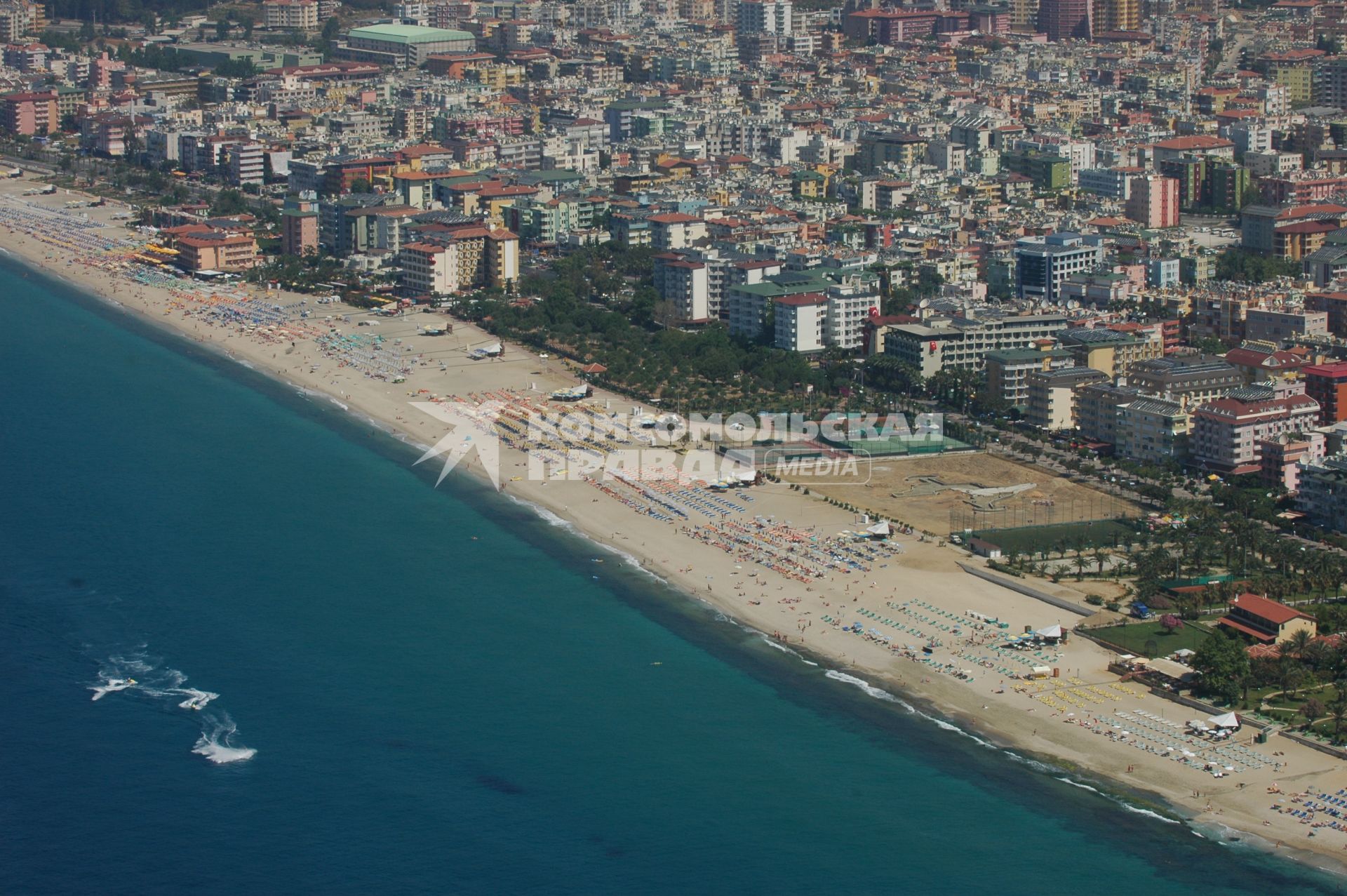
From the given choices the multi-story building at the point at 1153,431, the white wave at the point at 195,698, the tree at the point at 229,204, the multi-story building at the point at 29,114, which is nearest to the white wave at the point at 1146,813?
the white wave at the point at 195,698

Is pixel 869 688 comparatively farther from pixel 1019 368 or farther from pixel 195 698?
pixel 1019 368

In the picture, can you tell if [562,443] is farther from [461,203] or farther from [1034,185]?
[1034,185]

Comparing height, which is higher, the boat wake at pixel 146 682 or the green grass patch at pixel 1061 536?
the green grass patch at pixel 1061 536

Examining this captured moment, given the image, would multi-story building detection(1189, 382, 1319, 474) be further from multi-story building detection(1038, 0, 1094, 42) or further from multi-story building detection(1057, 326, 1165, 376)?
multi-story building detection(1038, 0, 1094, 42)

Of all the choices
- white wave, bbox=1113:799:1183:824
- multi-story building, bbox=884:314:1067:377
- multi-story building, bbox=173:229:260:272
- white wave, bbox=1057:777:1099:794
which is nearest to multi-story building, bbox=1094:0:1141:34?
multi-story building, bbox=173:229:260:272

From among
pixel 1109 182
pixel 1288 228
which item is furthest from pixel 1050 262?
pixel 1109 182

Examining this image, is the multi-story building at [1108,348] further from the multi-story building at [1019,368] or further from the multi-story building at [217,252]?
the multi-story building at [217,252]
